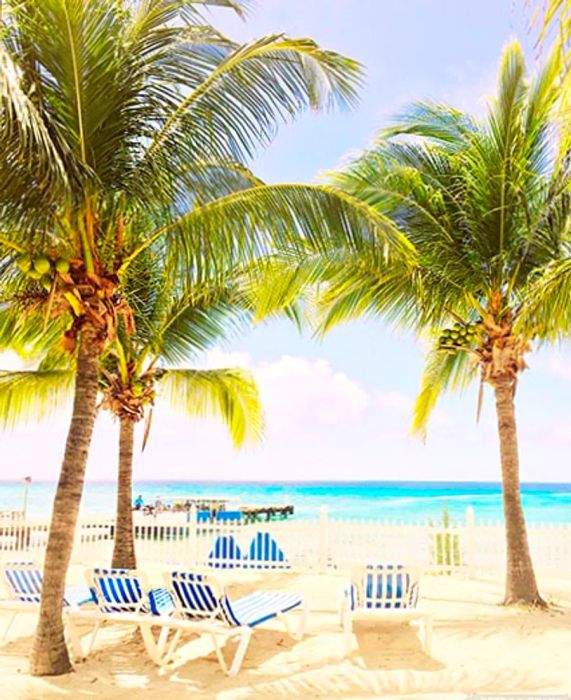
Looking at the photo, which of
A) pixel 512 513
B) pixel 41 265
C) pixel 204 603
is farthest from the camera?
pixel 512 513

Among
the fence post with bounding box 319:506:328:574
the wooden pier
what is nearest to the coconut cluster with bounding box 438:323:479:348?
the fence post with bounding box 319:506:328:574

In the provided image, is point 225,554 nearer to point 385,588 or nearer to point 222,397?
point 222,397

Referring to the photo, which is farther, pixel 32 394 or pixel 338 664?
pixel 32 394

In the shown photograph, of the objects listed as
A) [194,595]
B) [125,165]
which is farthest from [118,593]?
[125,165]

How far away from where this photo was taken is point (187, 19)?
20.0 feet

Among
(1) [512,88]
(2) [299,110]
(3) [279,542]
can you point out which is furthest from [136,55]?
(3) [279,542]

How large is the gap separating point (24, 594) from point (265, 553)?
5276 mm

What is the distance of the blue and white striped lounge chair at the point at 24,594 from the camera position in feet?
22.0

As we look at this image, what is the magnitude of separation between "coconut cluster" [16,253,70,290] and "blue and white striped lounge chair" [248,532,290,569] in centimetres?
729

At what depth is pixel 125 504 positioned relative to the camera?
32.4ft

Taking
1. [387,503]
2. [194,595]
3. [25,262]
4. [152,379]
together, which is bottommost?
[387,503]

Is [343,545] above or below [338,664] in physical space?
above

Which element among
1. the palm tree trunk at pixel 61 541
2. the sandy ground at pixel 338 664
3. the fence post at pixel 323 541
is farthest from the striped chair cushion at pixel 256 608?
the fence post at pixel 323 541

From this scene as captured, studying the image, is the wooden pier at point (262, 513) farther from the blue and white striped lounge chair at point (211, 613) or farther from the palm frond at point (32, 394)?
the blue and white striped lounge chair at point (211, 613)
